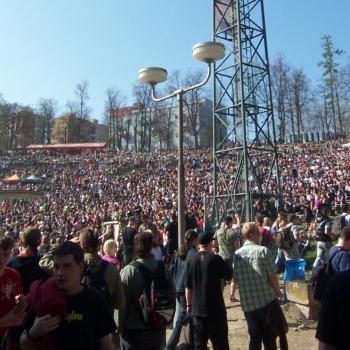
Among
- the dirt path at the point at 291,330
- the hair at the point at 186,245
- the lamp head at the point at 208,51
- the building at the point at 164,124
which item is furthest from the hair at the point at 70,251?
the building at the point at 164,124

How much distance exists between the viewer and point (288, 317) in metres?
6.88

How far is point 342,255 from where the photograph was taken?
4289 mm

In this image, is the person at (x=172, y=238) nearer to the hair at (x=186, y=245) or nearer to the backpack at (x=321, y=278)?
the hair at (x=186, y=245)

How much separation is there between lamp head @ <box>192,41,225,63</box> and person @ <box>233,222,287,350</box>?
3518mm

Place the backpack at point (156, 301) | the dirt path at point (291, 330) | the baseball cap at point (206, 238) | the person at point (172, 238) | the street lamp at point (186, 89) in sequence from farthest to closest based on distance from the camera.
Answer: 1. the person at point (172, 238)
2. the street lamp at point (186, 89)
3. the dirt path at point (291, 330)
4. the baseball cap at point (206, 238)
5. the backpack at point (156, 301)

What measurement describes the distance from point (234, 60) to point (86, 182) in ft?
76.3

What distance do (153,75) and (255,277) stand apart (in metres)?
4.26

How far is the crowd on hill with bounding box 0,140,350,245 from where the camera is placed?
64.1 feet

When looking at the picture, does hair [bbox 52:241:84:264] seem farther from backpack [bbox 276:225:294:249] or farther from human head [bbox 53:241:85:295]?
backpack [bbox 276:225:294:249]

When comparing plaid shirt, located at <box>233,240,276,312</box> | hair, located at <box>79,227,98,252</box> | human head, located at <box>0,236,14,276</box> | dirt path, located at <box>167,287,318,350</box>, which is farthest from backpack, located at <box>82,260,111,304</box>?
dirt path, located at <box>167,287,318,350</box>

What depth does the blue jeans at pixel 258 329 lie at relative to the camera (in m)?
4.35

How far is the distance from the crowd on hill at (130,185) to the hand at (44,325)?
→ 1100 cm

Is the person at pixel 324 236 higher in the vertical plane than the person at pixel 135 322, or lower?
higher

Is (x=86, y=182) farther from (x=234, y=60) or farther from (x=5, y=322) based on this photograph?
(x=5, y=322)
